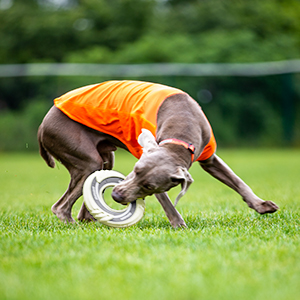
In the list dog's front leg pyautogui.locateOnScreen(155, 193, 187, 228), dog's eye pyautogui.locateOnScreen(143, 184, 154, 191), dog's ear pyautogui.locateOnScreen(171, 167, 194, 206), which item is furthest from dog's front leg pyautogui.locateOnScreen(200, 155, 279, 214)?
dog's eye pyautogui.locateOnScreen(143, 184, 154, 191)

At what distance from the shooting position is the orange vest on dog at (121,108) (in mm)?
3611

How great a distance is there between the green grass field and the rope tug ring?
0.35 ft

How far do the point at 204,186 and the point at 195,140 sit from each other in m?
3.64

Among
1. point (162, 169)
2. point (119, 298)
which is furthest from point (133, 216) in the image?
point (119, 298)

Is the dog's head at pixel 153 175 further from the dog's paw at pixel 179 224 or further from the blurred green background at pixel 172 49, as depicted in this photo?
the blurred green background at pixel 172 49

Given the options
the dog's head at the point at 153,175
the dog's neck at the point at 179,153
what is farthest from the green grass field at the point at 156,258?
the dog's neck at the point at 179,153

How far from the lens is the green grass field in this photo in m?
1.95

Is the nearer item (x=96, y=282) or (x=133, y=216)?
(x=96, y=282)

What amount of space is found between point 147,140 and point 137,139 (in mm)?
316

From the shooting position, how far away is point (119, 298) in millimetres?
1859

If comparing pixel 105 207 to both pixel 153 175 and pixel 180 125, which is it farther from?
pixel 180 125

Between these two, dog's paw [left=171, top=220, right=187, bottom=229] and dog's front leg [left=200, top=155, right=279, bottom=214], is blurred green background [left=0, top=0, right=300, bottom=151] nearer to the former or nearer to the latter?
dog's front leg [left=200, top=155, right=279, bottom=214]

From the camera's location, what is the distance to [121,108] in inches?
Result: 147

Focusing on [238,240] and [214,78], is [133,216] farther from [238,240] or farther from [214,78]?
[214,78]
